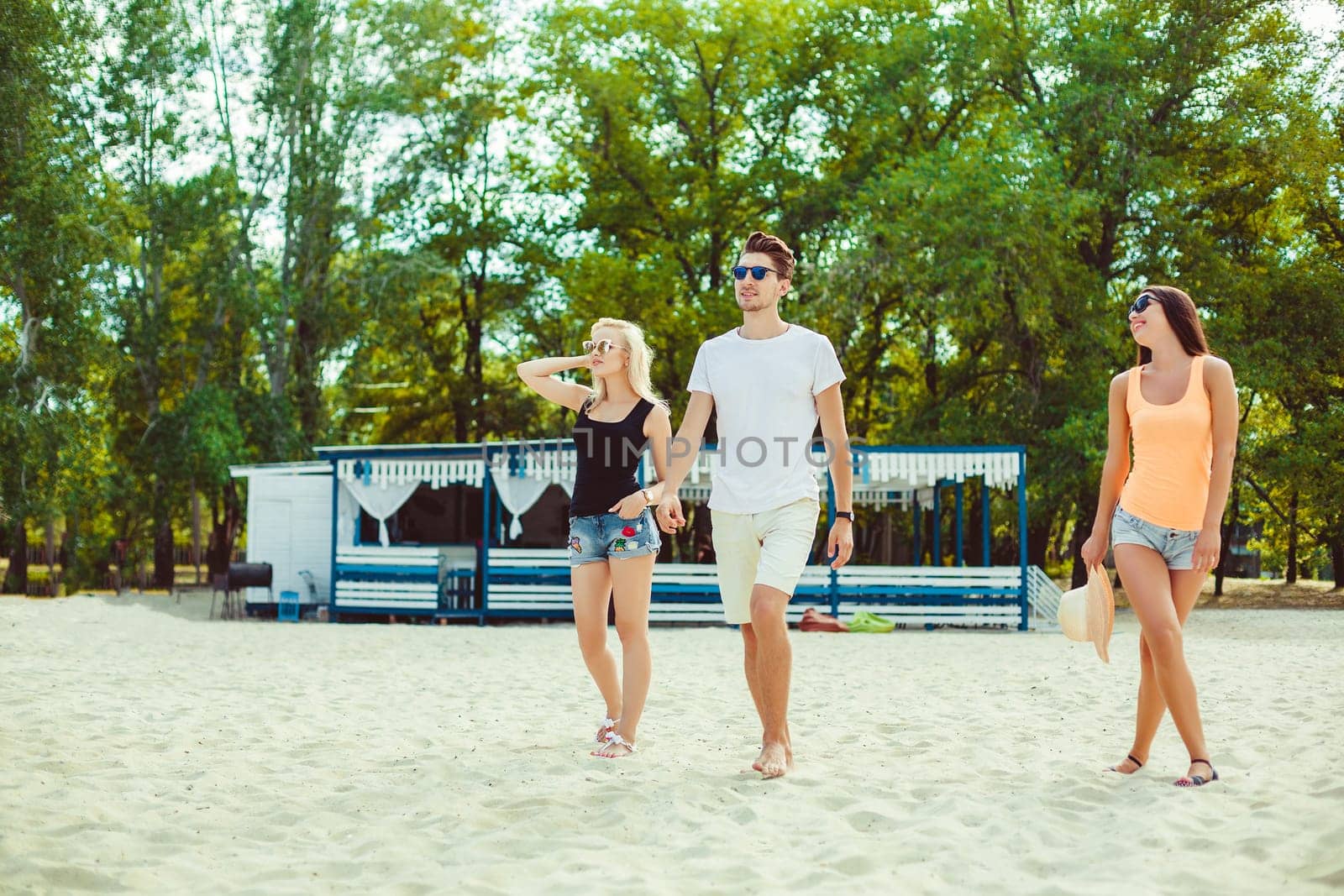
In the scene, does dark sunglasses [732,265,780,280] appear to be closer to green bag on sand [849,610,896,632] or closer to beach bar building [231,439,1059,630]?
beach bar building [231,439,1059,630]

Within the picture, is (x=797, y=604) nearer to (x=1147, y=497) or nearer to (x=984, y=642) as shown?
(x=984, y=642)

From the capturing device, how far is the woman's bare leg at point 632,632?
496cm

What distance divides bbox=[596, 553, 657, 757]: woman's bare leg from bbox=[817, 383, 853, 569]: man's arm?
0.84 m

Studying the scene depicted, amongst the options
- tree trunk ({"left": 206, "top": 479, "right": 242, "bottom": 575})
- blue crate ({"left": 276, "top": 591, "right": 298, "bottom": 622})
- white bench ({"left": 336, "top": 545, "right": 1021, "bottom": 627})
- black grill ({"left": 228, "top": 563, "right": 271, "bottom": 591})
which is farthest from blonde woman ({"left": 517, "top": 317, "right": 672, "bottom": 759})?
tree trunk ({"left": 206, "top": 479, "right": 242, "bottom": 575})

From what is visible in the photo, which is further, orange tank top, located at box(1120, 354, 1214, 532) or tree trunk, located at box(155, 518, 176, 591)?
tree trunk, located at box(155, 518, 176, 591)

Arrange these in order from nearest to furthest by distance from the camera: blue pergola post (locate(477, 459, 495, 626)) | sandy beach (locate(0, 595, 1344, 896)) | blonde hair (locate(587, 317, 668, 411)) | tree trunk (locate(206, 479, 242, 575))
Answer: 1. sandy beach (locate(0, 595, 1344, 896))
2. blonde hair (locate(587, 317, 668, 411))
3. blue pergola post (locate(477, 459, 495, 626))
4. tree trunk (locate(206, 479, 242, 575))

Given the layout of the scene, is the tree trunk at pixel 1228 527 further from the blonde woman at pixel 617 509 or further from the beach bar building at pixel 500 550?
the blonde woman at pixel 617 509

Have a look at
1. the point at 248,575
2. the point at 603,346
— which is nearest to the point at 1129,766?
the point at 603,346

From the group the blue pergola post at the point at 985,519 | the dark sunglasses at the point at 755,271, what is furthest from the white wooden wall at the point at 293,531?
the dark sunglasses at the point at 755,271

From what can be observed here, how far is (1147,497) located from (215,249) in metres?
24.7

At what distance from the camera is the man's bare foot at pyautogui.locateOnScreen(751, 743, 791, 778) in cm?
449

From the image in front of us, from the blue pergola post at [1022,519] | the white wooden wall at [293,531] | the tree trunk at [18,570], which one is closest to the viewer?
the blue pergola post at [1022,519]

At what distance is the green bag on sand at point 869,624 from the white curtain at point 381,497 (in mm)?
6179

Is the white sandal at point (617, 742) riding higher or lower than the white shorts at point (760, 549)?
lower
